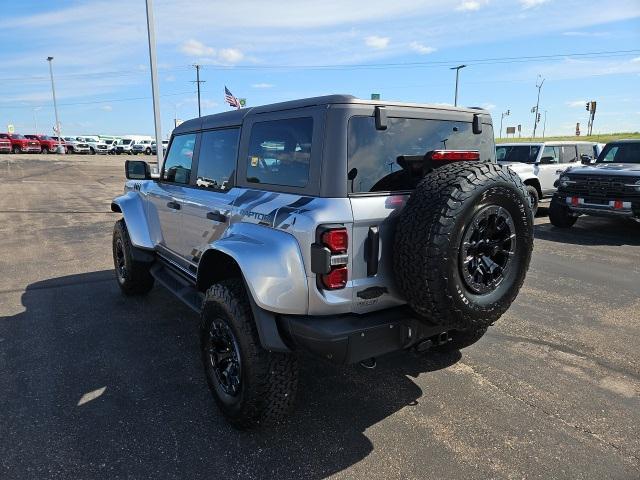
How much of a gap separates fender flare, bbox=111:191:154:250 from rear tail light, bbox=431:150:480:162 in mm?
3146

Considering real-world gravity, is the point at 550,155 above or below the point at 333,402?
above

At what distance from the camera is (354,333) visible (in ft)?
7.86

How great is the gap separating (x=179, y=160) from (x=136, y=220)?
1028 mm

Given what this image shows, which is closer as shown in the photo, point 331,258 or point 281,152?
point 331,258

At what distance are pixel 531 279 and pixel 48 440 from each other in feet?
18.3

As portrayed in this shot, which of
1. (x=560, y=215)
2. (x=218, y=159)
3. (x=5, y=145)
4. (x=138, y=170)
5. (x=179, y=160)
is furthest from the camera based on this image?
(x=5, y=145)

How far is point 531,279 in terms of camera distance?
19.9 ft

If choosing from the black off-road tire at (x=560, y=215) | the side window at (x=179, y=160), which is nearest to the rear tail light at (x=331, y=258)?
the side window at (x=179, y=160)

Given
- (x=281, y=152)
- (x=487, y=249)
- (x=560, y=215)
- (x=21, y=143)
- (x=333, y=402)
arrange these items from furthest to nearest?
(x=21, y=143) < (x=560, y=215) < (x=333, y=402) < (x=281, y=152) < (x=487, y=249)

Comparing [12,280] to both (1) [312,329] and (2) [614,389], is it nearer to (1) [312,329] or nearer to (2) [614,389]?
(1) [312,329]

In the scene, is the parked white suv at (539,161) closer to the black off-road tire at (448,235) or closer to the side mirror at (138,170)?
the side mirror at (138,170)

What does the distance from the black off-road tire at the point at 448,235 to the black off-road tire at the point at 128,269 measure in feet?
11.3

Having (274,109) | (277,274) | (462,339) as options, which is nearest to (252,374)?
(277,274)

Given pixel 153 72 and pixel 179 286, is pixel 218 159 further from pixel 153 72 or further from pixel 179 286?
pixel 153 72
